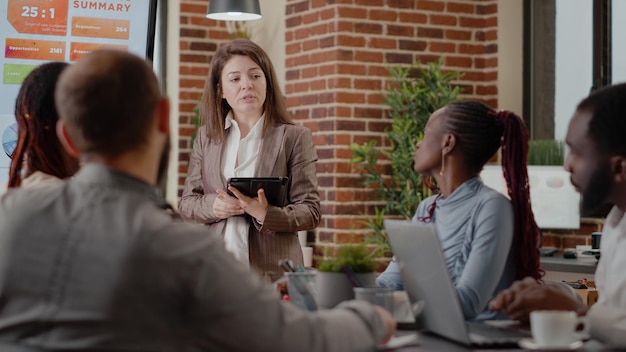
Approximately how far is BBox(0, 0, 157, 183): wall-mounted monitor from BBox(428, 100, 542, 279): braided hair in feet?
4.07

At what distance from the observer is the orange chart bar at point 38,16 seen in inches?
131

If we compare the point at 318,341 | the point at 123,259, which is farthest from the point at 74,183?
the point at 318,341

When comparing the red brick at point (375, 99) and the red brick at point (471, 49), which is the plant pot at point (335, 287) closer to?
the red brick at point (375, 99)

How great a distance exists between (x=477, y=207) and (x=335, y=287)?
49 cm

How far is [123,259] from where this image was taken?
1.46m

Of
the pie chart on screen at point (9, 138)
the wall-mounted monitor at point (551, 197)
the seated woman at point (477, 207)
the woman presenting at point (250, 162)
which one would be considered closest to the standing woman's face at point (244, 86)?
the woman presenting at point (250, 162)

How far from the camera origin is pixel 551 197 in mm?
5734

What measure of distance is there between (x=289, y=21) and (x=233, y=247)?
328 cm

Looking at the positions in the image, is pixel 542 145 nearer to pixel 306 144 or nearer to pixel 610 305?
pixel 306 144

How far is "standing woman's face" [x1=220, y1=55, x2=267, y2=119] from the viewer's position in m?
3.76

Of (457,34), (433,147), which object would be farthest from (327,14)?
(433,147)

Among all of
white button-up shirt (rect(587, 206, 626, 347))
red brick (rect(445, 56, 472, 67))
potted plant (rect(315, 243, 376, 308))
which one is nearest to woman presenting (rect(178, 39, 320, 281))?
potted plant (rect(315, 243, 376, 308))

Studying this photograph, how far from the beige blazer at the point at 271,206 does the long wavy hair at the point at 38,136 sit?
49.8 inches

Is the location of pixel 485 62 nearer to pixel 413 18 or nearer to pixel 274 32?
pixel 413 18
